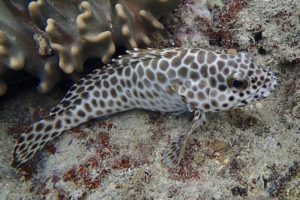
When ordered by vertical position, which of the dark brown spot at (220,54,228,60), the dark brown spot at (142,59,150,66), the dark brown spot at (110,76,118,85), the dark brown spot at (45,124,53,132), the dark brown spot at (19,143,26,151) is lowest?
the dark brown spot at (19,143,26,151)

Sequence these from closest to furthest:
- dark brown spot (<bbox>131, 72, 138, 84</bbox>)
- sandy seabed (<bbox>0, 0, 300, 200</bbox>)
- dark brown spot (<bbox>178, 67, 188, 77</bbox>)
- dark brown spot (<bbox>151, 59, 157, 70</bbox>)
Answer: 1. sandy seabed (<bbox>0, 0, 300, 200</bbox>)
2. dark brown spot (<bbox>178, 67, 188, 77</bbox>)
3. dark brown spot (<bbox>151, 59, 157, 70</bbox>)
4. dark brown spot (<bbox>131, 72, 138, 84</bbox>)

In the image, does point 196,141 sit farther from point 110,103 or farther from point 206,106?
point 110,103

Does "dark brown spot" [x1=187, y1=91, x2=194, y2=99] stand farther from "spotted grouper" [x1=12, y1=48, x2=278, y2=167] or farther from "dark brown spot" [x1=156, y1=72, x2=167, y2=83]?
"dark brown spot" [x1=156, y1=72, x2=167, y2=83]

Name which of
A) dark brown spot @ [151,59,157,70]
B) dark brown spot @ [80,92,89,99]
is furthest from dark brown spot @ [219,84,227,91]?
dark brown spot @ [80,92,89,99]

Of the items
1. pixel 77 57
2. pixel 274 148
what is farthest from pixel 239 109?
pixel 77 57

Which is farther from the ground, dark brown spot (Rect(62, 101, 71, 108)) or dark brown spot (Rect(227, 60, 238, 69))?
dark brown spot (Rect(227, 60, 238, 69))

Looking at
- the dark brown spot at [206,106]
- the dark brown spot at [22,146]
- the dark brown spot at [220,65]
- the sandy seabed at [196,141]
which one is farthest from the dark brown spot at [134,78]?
the dark brown spot at [22,146]

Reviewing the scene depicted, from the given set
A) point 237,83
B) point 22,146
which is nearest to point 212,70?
point 237,83

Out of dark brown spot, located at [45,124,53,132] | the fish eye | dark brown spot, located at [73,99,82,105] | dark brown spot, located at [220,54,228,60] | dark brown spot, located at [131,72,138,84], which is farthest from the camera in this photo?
dark brown spot, located at [73,99,82,105]

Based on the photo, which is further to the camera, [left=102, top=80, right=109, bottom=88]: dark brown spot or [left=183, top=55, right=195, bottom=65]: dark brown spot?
[left=102, top=80, right=109, bottom=88]: dark brown spot
